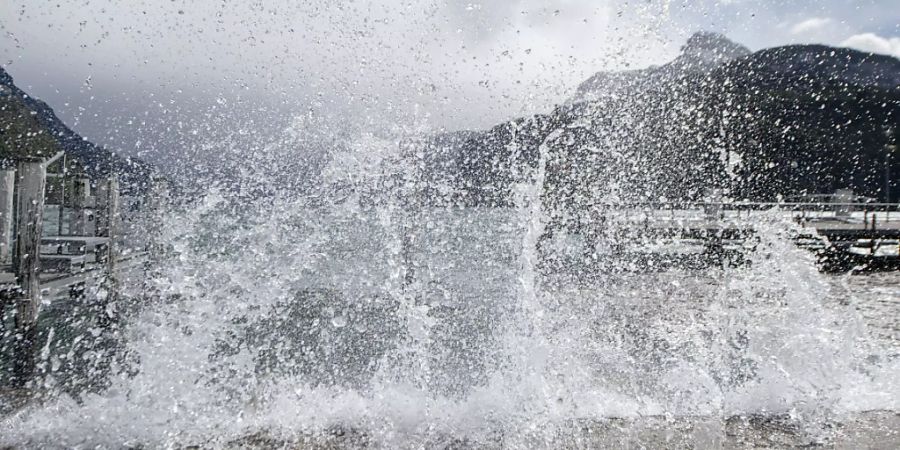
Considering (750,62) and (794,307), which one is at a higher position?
(750,62)

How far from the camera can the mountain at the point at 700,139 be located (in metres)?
12.3

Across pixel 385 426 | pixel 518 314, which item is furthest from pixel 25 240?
pixel 518 314

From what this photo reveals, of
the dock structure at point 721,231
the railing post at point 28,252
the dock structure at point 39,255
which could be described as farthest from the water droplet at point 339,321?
the dock structure at point 721,231

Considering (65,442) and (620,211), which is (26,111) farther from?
(65,442)

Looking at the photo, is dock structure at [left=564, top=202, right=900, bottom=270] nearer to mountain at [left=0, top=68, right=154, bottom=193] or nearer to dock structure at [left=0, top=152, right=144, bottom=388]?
dock structure at [left=0, top=152, right=144, bottom=388]

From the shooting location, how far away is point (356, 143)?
8445mm

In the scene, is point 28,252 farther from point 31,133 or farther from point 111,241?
point 31,133

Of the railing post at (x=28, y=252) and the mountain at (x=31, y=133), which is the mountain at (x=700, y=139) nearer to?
the railing post at (x=28, y=252)

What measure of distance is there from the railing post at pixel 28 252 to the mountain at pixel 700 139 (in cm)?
453

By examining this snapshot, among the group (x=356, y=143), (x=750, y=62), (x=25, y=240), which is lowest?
(x=25, y=240)

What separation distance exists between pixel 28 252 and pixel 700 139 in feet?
181

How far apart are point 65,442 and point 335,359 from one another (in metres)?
2.63

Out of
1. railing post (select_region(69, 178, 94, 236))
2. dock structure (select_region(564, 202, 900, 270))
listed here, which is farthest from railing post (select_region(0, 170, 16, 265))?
dock structure (select_region(564, 202, 900, 270))

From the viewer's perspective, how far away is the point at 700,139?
5303 centimetres
